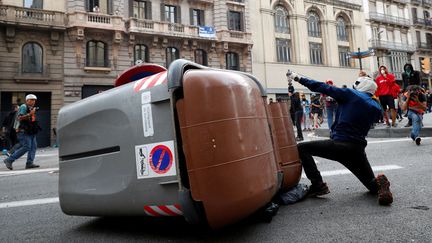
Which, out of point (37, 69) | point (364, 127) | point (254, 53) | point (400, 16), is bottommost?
point (364, 127)

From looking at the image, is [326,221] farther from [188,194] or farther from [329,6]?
[329,6]

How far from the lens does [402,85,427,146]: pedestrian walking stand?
279 inches

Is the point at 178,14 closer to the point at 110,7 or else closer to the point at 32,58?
the point at 110,7

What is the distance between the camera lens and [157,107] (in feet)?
7.49

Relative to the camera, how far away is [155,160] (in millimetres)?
2273

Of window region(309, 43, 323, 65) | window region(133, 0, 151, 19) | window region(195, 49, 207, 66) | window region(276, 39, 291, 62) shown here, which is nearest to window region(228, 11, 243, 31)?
window region(195, 49, 207, 66)

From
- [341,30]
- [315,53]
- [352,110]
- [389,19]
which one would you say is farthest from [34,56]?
[389,19]

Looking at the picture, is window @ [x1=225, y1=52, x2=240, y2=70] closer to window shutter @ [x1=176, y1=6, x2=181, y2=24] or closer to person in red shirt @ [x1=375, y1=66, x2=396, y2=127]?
window shutter @ [x1=176, y1=6, x2=181, y2=24]

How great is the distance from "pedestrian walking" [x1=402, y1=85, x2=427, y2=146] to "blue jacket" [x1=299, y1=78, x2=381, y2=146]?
15.3 feet

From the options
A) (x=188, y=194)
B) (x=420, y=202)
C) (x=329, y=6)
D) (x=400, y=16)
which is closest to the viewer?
(x=188, y=194)

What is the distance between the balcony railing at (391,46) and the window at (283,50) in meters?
12.6

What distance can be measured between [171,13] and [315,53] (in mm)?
14922

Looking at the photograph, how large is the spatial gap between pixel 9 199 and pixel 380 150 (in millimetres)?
7073

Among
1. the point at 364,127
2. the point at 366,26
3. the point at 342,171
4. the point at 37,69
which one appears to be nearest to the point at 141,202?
the point at 364,127
